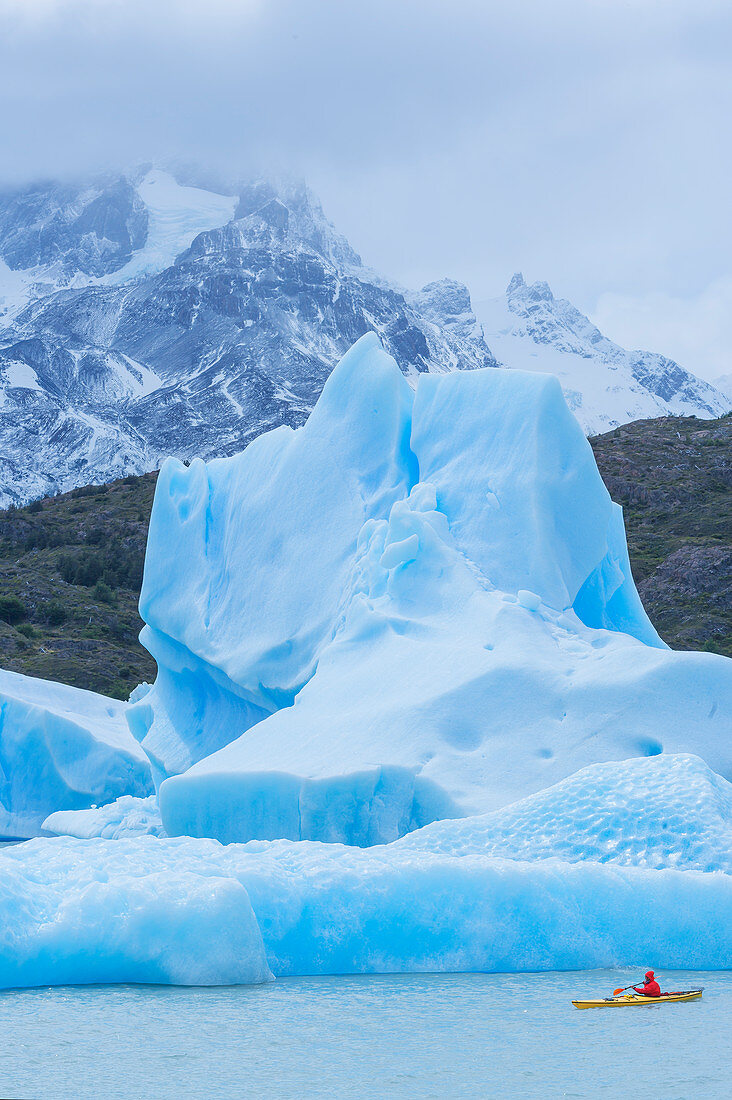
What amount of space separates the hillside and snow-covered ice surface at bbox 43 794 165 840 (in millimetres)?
13870

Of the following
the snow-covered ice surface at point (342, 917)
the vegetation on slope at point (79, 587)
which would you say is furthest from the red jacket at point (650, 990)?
the vegetation on slope at point (79, 587)

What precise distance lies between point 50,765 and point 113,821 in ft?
10.1

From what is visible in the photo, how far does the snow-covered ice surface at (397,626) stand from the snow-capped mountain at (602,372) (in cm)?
14955

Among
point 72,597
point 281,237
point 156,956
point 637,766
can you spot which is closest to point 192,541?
point 637,766

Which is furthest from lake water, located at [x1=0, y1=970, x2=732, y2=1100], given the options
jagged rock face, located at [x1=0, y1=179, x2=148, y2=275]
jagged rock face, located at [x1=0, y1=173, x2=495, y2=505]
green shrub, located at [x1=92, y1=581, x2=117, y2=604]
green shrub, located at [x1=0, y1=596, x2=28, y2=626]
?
jagged rock face, located at [x1=0, y1=179, x2=148, y2=275]

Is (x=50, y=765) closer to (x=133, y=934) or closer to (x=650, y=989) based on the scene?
(x=133, y=934)

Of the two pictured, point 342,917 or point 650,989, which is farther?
point 342,917

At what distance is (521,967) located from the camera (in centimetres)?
733

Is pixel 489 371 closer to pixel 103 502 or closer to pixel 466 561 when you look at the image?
pixel 466 561

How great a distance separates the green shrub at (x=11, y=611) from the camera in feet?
112

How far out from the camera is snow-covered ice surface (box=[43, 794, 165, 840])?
13844 millimetres

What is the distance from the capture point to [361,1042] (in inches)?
221

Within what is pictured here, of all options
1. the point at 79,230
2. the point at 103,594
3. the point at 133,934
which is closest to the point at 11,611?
the point at 103,594

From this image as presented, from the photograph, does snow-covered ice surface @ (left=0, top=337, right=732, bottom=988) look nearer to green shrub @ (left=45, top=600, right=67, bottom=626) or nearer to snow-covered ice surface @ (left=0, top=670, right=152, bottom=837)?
snow-covered ice surface @ (left=0, top=670, right=152, bottom=837)
